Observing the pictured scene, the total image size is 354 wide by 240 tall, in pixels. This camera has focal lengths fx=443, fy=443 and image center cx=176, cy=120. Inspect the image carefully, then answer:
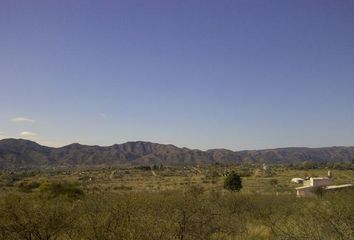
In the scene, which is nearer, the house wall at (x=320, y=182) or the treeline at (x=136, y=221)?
the treeline at (x=136, y=221)

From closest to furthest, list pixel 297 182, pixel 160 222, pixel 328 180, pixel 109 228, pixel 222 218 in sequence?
pixel 109 228, pixel 160 222, pixel 222 218, pixel 328 180, pixel 297 182

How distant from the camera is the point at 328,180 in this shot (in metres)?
44.4

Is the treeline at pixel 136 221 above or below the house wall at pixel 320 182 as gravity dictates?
below

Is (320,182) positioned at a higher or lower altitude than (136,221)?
higher

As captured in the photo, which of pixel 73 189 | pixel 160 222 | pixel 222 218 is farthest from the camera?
pixel 73 189

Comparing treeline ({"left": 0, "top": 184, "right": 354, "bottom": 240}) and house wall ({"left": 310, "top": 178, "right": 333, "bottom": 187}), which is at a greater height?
house wall ({"left": 310, "top": 178, "right": 333, "bottom": 187})

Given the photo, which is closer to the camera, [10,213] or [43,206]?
[10,213]

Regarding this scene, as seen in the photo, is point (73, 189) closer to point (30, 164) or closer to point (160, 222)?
point (160, 222)

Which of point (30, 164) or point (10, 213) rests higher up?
point (30, 164)

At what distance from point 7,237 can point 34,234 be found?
0.57 m

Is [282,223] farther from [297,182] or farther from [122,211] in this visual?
[297,182]

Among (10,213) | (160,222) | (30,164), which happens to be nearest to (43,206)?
(10,213)

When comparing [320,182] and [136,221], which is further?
[320,182]

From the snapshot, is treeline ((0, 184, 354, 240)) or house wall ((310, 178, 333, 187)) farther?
house wall ((310, 178, 333, 187))
